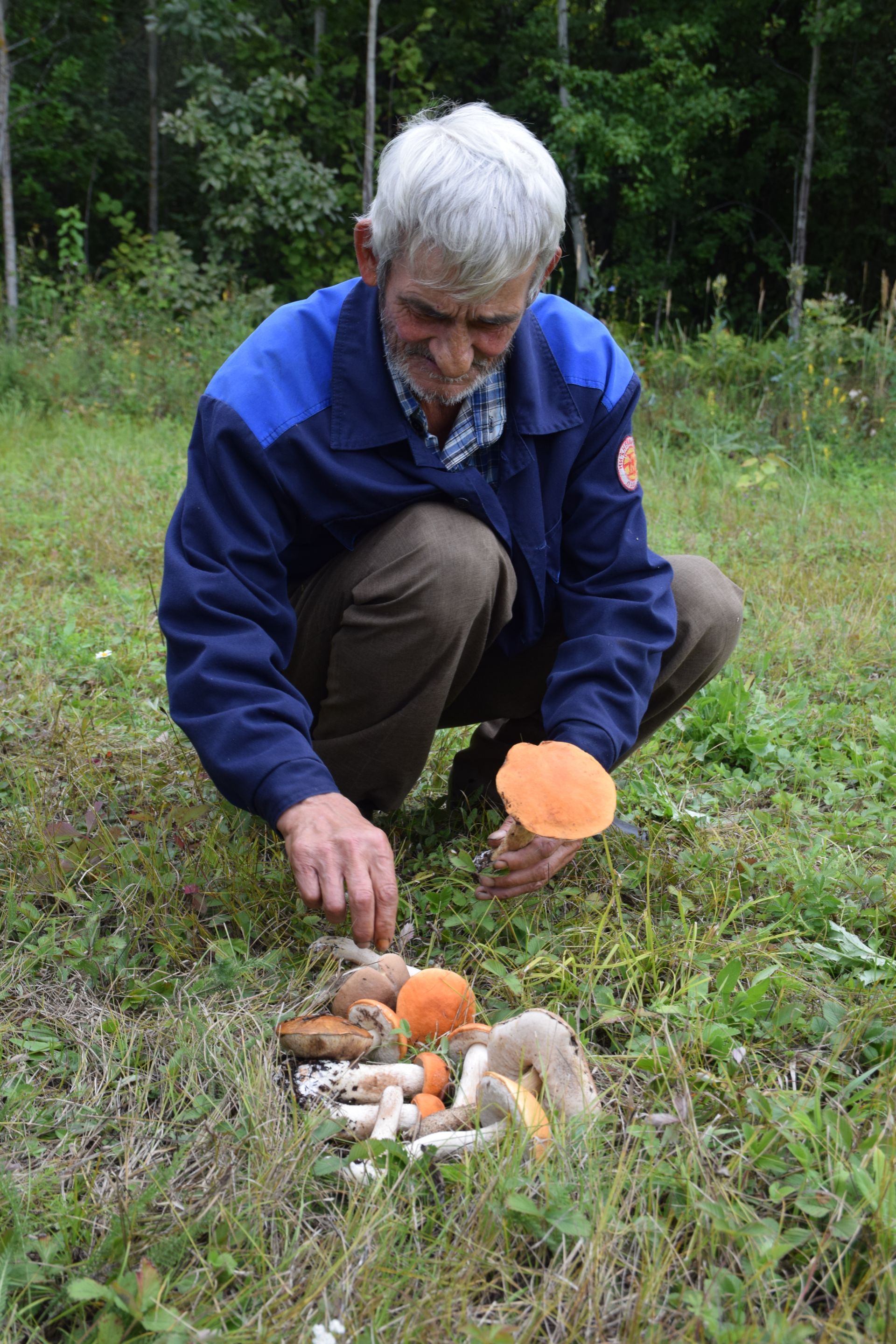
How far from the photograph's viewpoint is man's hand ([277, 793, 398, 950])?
149 cm

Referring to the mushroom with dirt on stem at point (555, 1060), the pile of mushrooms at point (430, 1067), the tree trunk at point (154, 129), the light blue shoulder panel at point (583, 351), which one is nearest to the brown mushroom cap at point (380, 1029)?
the pile of mushrooms at point (430, 1067)

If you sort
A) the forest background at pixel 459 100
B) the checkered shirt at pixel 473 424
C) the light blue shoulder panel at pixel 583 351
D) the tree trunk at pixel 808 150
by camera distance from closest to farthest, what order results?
the checkered shirt at pixel 473 424, the light blue shoulder panel at pixel 583 351, the forest background at pixel 459 100, the tree trunk at pixel 808 150

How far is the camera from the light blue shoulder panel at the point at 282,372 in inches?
73.2

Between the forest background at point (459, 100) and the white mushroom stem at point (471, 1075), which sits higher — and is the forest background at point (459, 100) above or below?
above

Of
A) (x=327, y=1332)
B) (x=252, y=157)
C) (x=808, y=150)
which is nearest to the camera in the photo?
(x=327, y=1332)

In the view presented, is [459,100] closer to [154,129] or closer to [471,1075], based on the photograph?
[154,129]

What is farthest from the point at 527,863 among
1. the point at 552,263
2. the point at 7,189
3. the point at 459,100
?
the point at 459,100

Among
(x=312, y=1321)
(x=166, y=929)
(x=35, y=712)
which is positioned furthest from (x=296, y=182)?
(x=312, y=1321)

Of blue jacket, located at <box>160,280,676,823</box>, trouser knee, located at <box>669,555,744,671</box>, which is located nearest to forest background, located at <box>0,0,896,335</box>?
trouser knee, located at <box>669,555,744,671</box>

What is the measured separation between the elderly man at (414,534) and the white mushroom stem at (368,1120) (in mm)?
243

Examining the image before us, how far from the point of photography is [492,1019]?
5.53 feet

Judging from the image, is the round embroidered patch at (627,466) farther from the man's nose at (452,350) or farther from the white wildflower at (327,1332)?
the white wildflower at (327,1332)

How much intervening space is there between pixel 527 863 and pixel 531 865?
2cm

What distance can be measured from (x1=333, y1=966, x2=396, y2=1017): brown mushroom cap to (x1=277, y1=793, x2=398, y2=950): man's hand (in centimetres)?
11
